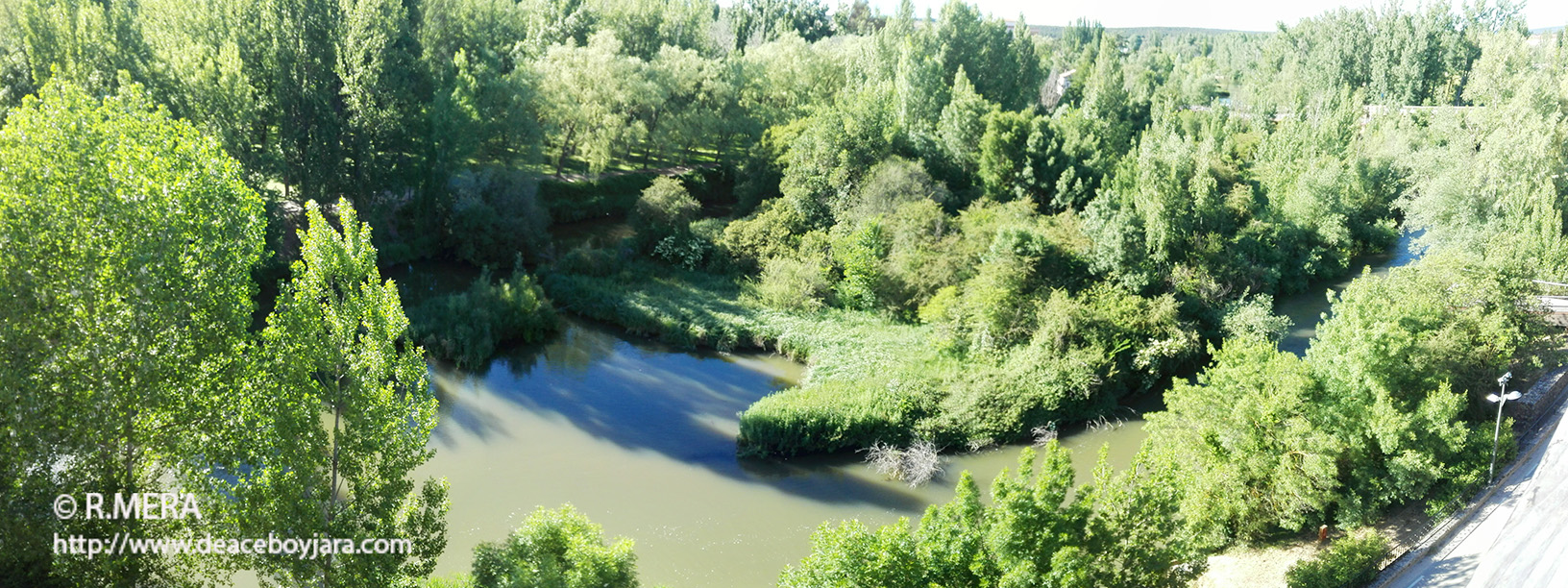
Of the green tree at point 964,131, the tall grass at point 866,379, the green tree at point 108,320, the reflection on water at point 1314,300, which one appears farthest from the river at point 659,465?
the green tree at point 964,131

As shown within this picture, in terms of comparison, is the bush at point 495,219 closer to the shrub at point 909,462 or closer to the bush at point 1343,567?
the shrub at point 909,462

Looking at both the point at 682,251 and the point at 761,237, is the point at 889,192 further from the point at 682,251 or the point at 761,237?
the point at 682,251

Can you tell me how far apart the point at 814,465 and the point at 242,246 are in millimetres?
13991

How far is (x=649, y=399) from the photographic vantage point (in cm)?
2650

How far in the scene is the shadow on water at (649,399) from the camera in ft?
73.4

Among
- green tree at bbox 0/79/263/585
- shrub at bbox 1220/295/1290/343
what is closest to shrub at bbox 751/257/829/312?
shrub at bbox 1220/295/1290/343

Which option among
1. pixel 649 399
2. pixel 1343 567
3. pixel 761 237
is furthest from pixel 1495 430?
pixel 761 237

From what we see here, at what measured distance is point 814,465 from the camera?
2280 cm

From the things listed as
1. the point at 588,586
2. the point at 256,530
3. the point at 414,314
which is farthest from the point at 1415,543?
the point at 414,314

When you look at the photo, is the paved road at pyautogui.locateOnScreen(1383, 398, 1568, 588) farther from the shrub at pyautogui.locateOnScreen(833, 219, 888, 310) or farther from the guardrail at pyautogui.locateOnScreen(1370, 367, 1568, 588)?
the shrub at pyautogui.locateOnScreen(833, 219, 888, 310)

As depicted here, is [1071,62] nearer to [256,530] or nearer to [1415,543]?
[1415,543]

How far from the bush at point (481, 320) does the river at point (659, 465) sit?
761mm

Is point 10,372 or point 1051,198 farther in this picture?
point 1051,198

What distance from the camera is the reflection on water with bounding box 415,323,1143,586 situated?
771 inches
